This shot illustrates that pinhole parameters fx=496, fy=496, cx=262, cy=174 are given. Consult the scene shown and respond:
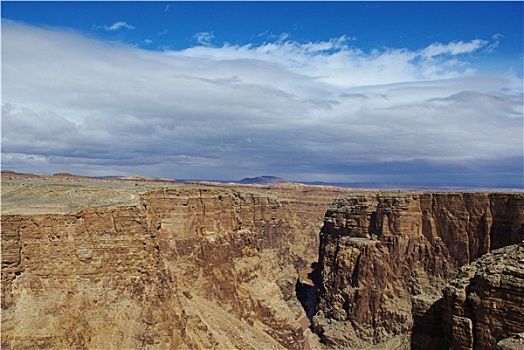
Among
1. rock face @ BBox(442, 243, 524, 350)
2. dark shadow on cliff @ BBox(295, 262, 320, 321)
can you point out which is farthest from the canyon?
dark shadow on cliff @ BBox(295, 262, 320, 321)

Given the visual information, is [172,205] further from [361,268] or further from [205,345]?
[361,268]

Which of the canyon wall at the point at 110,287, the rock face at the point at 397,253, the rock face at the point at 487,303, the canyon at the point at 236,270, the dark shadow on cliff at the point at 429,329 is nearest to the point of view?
the rock face at the point at 487,303

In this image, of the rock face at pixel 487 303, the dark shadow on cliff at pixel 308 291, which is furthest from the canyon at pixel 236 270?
the dark shadow on cliff at pixel 308 291

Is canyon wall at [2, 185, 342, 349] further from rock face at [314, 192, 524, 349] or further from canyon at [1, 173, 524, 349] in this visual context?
rock face at [314, 192, 524, 349]

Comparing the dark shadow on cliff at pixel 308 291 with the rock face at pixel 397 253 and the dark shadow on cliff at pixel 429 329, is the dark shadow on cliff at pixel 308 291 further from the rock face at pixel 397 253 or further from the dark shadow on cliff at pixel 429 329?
the dark shadow on cliff at pixel 429 329

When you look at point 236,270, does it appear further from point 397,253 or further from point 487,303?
point 487,303

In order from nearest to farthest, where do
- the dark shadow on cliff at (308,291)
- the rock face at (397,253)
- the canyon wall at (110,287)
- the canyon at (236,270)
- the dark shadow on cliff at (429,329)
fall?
the dark shadow on cliff at (429,329) → the canyon at (236,270) → the canyon wall at (110,287) → the rock face at (397,253) → the dark shadow on cliff at (308,291)
